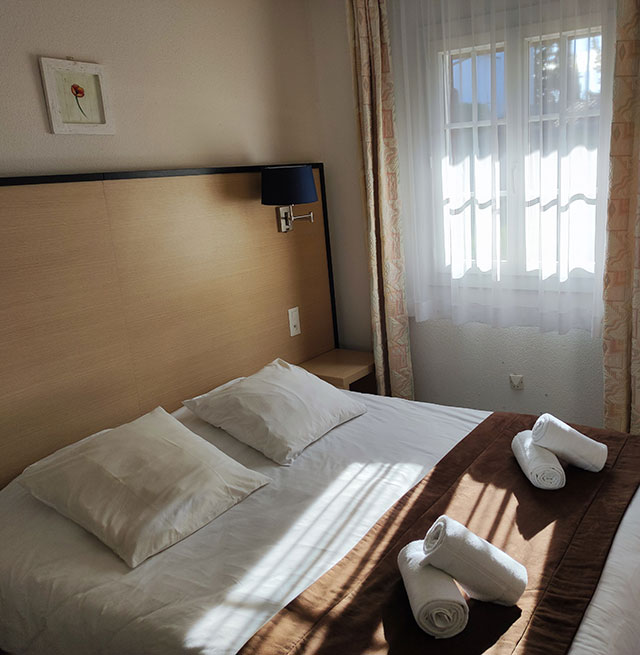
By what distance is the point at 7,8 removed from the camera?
2.21 metres

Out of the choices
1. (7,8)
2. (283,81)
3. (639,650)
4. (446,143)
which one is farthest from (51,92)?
(639,650)

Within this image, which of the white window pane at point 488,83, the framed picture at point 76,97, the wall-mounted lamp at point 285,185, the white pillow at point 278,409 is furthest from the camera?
the wall-mounted lamp at point 285,185

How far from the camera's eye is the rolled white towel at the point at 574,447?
6.80 feet

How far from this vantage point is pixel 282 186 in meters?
3.05

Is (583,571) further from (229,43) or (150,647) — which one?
(229,43)

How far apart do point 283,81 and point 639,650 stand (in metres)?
2.94

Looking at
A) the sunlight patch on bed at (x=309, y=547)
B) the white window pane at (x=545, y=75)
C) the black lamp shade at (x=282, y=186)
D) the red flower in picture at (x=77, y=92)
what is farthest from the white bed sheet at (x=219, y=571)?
the white window pane at (x=545, y=75)

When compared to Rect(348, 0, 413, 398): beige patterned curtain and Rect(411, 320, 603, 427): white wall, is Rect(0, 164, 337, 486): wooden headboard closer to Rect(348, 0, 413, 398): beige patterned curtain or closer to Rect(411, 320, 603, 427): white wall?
Rect(348, 0, 413, 398): beige patterned curtain

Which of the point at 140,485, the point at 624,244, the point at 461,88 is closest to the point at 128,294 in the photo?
the point at 140,485

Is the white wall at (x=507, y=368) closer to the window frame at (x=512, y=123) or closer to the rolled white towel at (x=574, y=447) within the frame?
the window frame at (x=512, y=123)

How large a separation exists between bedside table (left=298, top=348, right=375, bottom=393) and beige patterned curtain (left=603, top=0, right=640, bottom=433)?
1.20 m

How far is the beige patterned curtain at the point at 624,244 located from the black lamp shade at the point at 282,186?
1.38m

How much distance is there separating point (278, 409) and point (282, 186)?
111 centimetres

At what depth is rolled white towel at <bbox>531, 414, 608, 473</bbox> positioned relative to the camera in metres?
2.07
